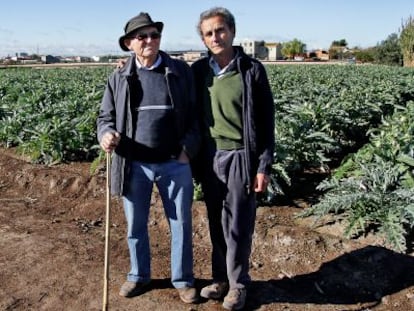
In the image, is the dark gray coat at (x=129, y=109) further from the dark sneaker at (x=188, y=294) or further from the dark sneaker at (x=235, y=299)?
the dark sneaker at (x=235, y=299)

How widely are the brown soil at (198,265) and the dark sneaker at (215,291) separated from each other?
0.06 m

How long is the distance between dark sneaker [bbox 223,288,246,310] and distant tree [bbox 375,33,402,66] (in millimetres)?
56003

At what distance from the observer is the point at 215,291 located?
12.2 feet

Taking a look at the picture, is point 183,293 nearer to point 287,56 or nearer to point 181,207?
point 181,207

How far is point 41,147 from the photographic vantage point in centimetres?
720

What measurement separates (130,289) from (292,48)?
405 feet

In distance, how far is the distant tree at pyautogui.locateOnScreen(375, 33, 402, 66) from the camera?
184 feet

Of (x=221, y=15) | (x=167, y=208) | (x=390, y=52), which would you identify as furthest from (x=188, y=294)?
(x=390, y=52)

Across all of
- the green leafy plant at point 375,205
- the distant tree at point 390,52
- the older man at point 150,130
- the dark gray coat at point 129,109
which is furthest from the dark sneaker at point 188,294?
the distant tree at point 390,52

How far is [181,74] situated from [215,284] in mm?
1524

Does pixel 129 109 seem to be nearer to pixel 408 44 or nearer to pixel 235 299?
pixel 235 299

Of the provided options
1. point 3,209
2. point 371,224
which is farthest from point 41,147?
point 371,224

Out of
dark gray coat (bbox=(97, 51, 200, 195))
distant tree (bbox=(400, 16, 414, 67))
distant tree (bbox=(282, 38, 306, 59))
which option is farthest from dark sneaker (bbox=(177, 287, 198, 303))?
distant tree (bbox=(282, 38, 306, 59))

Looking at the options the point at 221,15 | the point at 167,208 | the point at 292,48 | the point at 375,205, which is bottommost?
A: the point at 375,205
